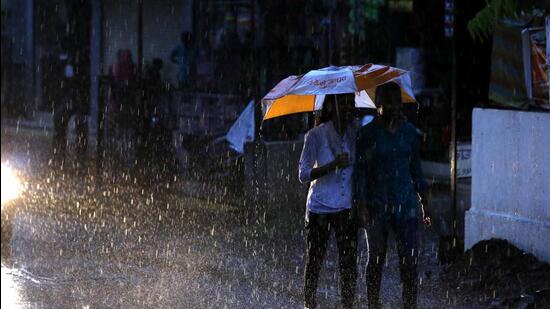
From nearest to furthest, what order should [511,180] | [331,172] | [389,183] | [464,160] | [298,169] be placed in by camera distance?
[389,183], [331,172], [511,180], [464,160], [298,169]

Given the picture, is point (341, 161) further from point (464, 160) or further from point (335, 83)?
point (464, 160)

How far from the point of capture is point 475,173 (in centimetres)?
945

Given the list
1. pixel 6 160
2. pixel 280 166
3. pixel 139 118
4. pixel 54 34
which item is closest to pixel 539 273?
pixel 280 166

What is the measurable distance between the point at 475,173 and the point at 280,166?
4025 mm

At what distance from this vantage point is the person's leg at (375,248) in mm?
7023

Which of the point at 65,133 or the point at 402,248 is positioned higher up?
the point at 402,248

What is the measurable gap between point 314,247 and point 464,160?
121 inches

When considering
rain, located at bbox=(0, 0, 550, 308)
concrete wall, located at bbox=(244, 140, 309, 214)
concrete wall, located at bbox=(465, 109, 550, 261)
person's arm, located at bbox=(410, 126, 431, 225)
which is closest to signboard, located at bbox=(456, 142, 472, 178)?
rain, located at bbox=(0, 0, 550, 308)

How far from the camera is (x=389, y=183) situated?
22.8 ft

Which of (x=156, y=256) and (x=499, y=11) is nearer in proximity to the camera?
(x=499, y=11)

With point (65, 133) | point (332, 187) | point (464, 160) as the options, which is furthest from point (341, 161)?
point (65, 133)

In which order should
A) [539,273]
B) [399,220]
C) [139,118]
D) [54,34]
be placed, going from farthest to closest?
[54,34], [139,118], [539,273], [399,220]

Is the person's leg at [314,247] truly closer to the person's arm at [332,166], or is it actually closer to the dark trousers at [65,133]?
the person's arm at [332,166]

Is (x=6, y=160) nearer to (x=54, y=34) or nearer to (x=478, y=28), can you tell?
(x=54, y=34)
